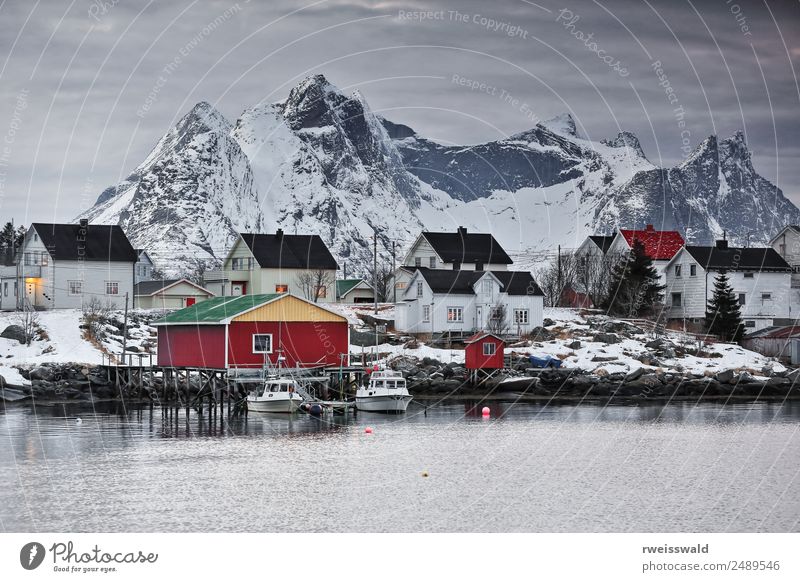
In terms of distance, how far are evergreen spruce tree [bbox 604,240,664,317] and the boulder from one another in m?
49.1

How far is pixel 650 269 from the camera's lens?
10400cm

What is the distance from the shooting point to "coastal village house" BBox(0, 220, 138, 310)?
100938 mm

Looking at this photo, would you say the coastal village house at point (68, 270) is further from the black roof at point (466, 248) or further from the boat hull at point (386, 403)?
the boat hull at point (386, 403)

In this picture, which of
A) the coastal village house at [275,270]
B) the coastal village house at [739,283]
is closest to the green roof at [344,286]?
the coastal village house at [275,270]

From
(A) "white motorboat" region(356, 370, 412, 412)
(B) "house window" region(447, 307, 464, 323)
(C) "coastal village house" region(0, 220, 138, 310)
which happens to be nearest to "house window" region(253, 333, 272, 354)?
(A) "white motorboat" region(356, 370, 412, 412)

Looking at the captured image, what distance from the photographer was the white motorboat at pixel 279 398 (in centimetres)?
6750

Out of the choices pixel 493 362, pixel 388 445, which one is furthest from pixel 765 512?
pixel 493 362

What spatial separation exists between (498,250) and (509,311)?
87.7 ft

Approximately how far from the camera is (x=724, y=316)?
320 feet

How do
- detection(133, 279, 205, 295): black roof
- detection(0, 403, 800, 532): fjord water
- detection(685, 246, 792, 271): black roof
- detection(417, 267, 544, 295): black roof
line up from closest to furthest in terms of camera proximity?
detection(0, 403, 800, 532): fjord water, detection(417, 267, 544, 295): black roof, detection(685, 246, 792, 271): black roof, detection(133, 279, 205, 295): black roof

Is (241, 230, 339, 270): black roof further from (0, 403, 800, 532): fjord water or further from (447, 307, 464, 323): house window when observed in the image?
(0, 403, 800, 532): fjord water

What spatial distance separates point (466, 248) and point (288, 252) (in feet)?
59.2
